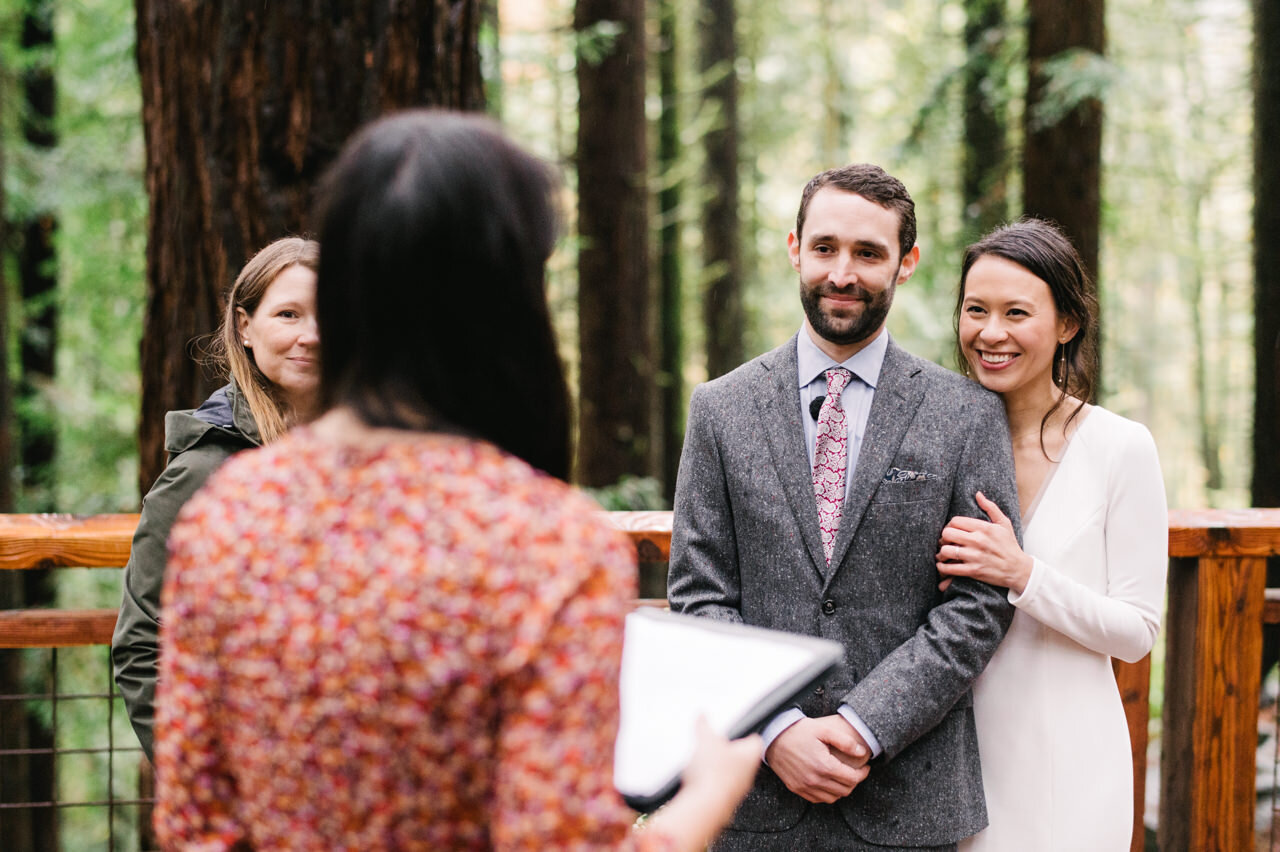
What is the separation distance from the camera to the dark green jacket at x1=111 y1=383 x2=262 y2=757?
2.00 metres

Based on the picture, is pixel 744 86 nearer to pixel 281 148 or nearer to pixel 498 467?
pixel 281 148

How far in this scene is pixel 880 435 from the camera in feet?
7.46

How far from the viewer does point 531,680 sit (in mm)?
1038

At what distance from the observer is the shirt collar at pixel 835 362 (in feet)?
7.80

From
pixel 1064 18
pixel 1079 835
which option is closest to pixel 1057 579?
pixel 1079 835

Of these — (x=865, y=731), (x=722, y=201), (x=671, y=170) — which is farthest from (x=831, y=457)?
(x=722, y=201)

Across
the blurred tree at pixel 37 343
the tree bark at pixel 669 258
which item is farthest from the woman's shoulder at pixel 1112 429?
the tree bark at pixel 669 258

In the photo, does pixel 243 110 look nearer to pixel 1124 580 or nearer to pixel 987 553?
pixel 987 553

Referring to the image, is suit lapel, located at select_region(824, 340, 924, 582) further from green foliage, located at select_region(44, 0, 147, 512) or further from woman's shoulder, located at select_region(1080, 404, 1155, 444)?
green foliage, located at select_region(44, 0, 147, 512)

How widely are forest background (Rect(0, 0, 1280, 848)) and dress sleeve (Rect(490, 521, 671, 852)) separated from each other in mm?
2450

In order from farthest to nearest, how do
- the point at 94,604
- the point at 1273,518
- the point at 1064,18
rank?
the point at 94,604, the point at 1064,18, the point at 1273,518

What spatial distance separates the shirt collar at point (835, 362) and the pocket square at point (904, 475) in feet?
0.77

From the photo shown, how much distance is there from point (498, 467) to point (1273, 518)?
253cm

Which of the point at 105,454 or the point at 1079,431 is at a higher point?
the point at 1079,431
